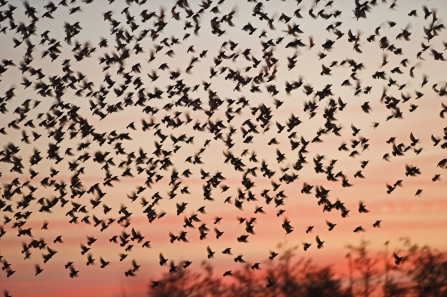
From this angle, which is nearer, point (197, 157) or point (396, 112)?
point (396, 112)

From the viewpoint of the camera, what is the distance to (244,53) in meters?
39.3

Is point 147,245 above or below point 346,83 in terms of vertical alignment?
below

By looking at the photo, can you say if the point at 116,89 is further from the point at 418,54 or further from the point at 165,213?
the point at 418,54

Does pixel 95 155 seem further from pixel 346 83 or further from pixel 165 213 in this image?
pixel 346 83

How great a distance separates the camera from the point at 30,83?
129ft

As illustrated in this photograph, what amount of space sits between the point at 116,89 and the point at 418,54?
1282 centimetres

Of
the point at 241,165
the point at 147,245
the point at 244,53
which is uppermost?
the point at 244,53

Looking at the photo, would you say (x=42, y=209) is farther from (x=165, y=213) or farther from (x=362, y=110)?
(x=362, y=110)

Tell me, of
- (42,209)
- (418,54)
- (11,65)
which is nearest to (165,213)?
(42,209)

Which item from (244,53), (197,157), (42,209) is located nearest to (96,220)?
(42,209)

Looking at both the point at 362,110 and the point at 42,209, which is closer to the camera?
the point at 362,110

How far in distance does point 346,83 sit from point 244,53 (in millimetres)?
4558

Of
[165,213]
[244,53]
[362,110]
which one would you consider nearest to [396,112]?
[362,110]

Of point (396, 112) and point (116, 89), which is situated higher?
point (116, 89)
